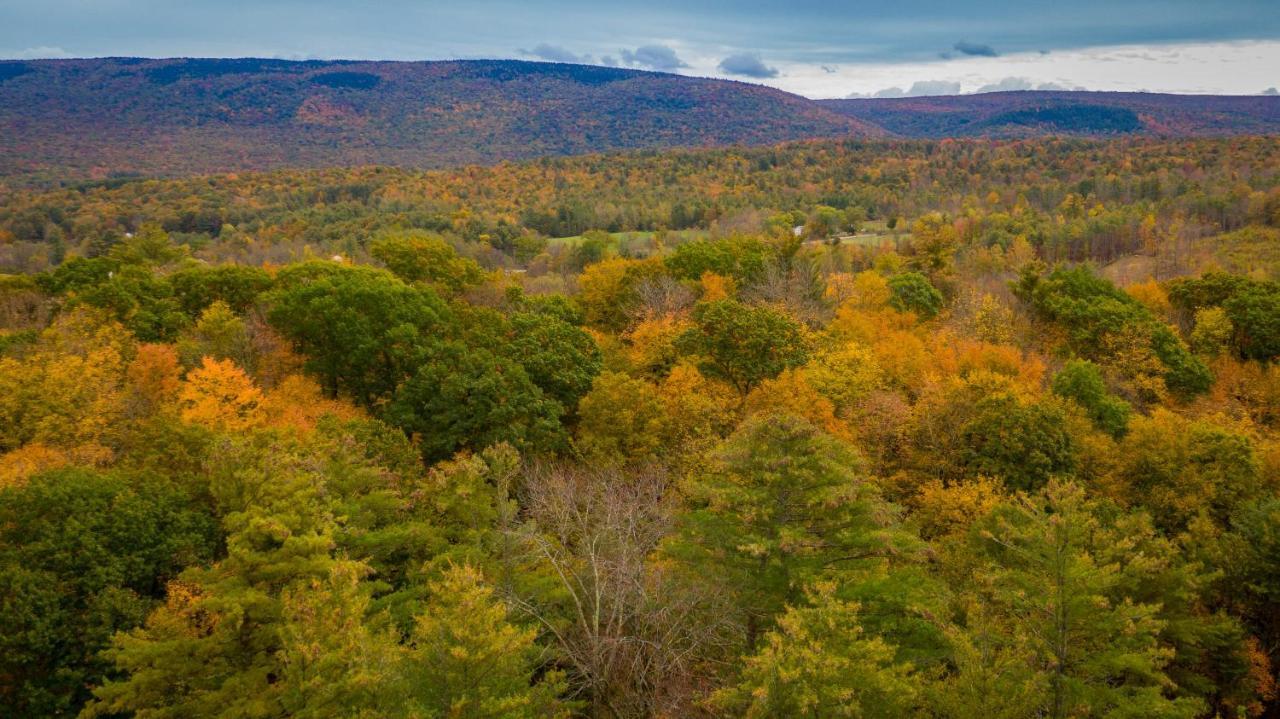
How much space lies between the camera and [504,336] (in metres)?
35.8

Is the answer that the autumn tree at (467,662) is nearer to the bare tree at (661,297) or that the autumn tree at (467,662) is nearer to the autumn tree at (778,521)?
the autumn tree at (778,521)

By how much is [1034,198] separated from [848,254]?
182 ft

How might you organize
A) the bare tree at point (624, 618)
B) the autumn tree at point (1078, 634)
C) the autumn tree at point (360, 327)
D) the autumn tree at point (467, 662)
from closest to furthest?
1. the autumn tree at point (467, 662)
2. the autumn tree at point (1078, 634)
3. the bare tree at point (624, 618)
4. the autumn tree at point (360, 327)

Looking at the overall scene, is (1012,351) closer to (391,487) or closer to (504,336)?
(504,336)

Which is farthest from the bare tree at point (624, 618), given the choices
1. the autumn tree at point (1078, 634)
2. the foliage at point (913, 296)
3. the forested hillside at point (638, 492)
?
the foliage at point (913, 296)

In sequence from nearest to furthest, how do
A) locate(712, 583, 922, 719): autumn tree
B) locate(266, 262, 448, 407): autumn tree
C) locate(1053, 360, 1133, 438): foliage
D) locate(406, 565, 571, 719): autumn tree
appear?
locate(712, 583, 922, 719): autumn tree → locate(406, 565, 571, 719): autumn tree → locate(1053, 360, 1133, 438): foliage → locate(266, 262, 448, 407): autumn tree

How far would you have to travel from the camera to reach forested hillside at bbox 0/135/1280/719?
14539mm

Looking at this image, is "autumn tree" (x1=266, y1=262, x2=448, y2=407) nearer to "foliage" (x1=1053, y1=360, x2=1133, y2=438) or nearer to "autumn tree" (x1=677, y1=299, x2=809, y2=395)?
"autumn tree" (x1=677, y1=299, x2=809, y2=395)

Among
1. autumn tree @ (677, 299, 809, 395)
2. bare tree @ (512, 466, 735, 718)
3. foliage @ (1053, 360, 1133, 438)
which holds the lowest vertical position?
bare tree @ (512, 466, 735, 718)

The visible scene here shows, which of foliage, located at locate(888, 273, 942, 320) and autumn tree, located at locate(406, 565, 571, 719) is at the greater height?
foliage, located at locate(888, 273, 942, 320)

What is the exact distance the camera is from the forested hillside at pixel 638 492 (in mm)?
14539

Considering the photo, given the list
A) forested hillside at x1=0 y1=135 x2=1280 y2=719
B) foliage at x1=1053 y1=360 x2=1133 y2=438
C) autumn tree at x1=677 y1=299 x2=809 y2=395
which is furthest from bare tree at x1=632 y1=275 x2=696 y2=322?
foliage at x1=1053 y1=360 x2=1133 y2=438

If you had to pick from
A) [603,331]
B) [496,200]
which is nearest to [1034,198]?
[496,200]

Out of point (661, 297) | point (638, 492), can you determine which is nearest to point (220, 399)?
point (638, 492)
